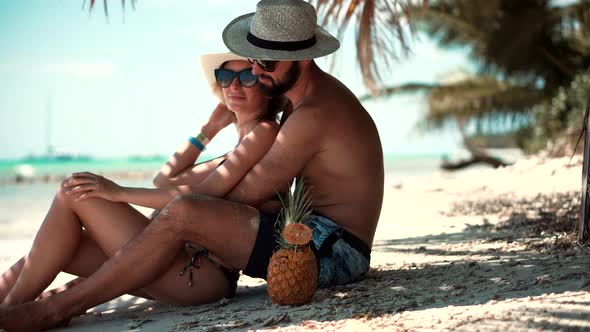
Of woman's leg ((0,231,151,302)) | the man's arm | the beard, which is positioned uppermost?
the beard

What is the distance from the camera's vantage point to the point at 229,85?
4043 millimetres

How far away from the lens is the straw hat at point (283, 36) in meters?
3.52

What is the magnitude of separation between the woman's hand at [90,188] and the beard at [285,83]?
2.77ft

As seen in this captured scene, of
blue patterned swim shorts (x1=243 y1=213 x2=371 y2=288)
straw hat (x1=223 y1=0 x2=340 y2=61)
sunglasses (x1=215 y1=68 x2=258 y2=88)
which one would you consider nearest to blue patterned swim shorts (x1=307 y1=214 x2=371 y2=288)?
blue patterned swim shorts (x1=243 y1=213 x2=371 y2=288)

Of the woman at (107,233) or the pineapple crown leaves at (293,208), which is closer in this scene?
the pineapple crown leaves at (293,208)

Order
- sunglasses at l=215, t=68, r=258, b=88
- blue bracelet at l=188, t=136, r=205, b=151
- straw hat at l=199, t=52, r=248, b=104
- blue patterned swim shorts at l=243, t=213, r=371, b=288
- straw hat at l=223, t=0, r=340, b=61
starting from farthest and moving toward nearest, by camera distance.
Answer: blue bracelet at l=188, t=136, r=205, b=151 → straw hat at l=199, t=52, r=248, b=104 → sunglasses at l=215, t=68, r=258, b=88 → straw hat at l=223, t=0, r=340, b=61 → blue patterned swim shorts at l=243, t=213, r=371, b=288

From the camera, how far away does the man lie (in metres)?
3.28

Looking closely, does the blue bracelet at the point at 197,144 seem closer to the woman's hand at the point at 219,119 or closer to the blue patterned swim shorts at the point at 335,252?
the woman's hand at the point at 219,119

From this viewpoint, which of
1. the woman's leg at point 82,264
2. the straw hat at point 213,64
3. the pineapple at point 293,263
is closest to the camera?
the pineapple at point 293,263

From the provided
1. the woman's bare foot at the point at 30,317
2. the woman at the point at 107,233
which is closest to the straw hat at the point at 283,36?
the woman at the point at 107,233

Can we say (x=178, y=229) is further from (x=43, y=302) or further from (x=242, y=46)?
(x=242, y=46)

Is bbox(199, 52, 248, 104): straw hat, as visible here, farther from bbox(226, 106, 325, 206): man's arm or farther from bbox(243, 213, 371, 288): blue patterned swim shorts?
bbox(243, 213, 371, 288): blue patterned swim shorts

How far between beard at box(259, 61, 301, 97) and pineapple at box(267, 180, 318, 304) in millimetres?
554

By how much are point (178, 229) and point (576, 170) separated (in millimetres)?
5945
